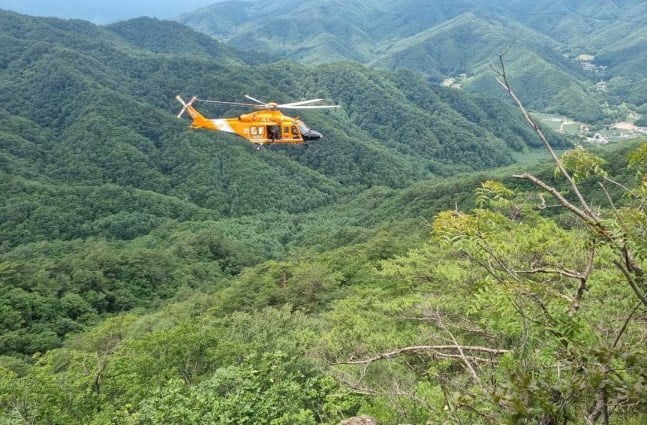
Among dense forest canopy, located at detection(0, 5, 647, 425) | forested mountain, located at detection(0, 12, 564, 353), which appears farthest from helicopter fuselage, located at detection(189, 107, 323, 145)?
forested mountain, located at detection(0, 12, 564, 353)

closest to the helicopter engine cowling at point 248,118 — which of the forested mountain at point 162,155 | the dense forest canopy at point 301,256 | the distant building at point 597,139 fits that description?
the dense forest canopy at point 301,256

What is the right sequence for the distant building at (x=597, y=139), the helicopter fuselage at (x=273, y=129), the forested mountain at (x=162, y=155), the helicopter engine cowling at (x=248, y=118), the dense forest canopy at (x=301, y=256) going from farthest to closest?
the distant building at (x=597, y=139) → the forested mountain at (x=162, y=155) → the helicopter engine cowling at (x=248, y=118) → the helicopter fuselage at (x=273, y=129) → the dense forest canopy at (x=301, y=256)

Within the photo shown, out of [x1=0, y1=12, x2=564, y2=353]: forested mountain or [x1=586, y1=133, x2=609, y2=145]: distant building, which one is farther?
[x1=586, y1=133, x2=609, y2=145]: distant building

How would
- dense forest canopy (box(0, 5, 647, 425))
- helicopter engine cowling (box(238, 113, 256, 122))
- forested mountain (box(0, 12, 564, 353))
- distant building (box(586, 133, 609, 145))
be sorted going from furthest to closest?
distant building (box(586, 133, 609, 145)) → forested mountain (box(0, 12, 564, 353)) → helicopter engine cowling (box(238, 113, 256, 122)) → dense forest canopy (box(0, 5, 647, 425))

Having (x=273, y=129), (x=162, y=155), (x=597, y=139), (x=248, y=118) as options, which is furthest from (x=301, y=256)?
(x=597, y=139)

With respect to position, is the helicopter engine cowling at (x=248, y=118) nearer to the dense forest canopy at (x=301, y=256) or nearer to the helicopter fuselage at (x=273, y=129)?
the helicopter fuselage at (x=273, y=129)

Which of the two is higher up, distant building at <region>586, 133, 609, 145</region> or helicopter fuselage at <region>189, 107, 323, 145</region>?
distant building at <region>586, 133, 609, 145</region>

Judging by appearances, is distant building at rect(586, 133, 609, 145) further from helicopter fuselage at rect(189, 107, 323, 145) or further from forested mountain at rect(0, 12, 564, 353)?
helicopter fuselage at rect(189, 107, 323, 145)

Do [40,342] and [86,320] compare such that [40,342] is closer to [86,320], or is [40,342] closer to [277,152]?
[86,320]

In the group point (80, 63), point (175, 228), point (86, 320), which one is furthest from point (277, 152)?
point (86, 320)
